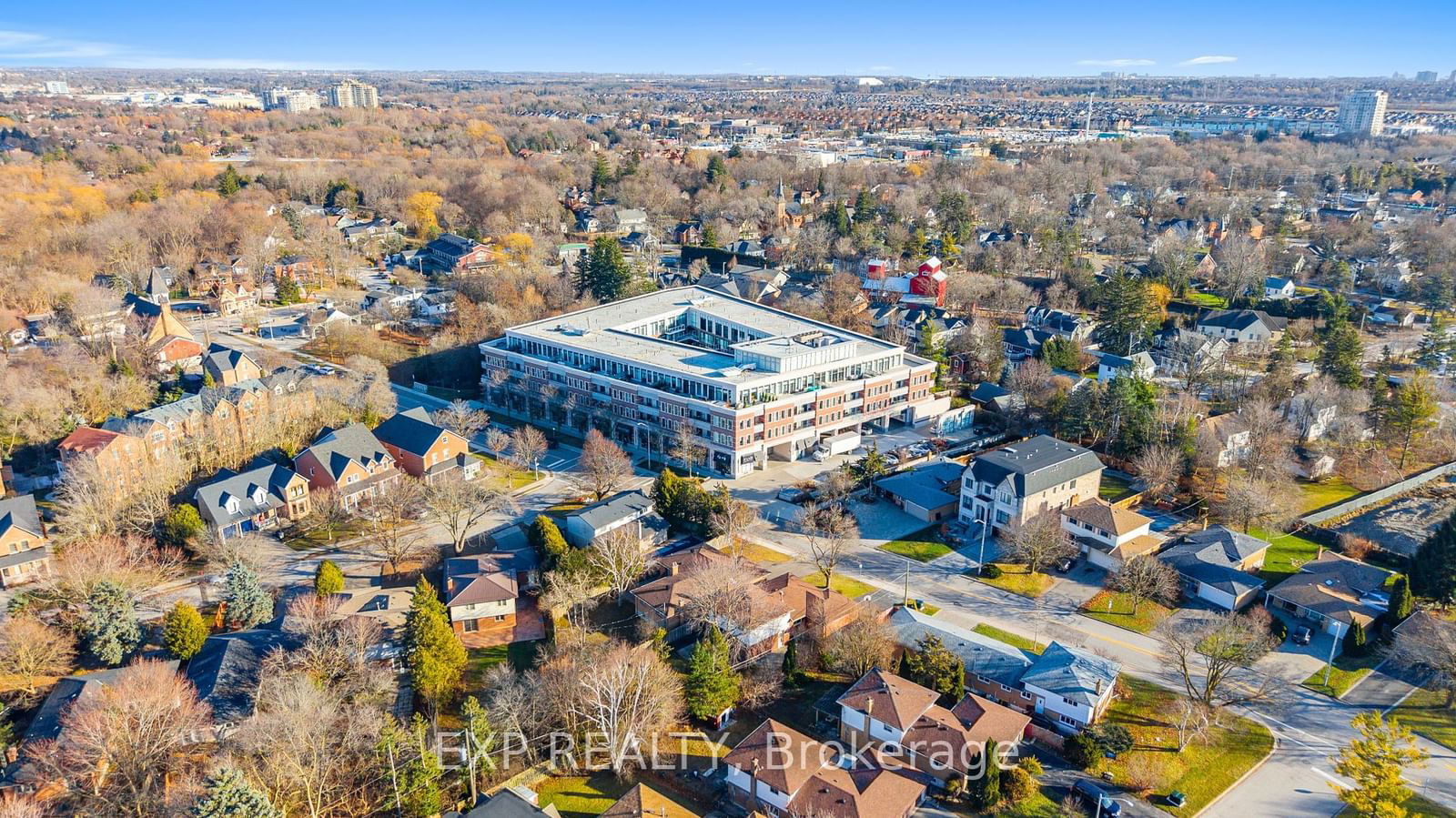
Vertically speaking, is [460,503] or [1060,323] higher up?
[1060,323]

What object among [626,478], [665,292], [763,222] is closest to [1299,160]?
[763,222]

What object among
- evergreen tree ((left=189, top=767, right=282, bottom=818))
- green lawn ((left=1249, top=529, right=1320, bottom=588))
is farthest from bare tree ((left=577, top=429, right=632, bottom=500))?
green lawn ((left=1249, top=529, right=1320, bottom=588))

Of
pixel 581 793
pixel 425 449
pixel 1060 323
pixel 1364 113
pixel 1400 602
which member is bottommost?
pixel 581 793

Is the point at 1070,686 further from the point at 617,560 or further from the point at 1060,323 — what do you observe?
the point at 1060,323

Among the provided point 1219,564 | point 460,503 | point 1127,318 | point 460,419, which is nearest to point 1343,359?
point 1127,318

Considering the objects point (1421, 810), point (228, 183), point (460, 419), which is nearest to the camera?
point (1421, 810)

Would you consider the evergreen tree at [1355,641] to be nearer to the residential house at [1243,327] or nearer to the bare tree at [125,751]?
the bare tree at [125,751]

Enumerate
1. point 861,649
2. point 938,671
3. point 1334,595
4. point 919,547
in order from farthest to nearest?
point 919,547
point 1334,595
point 861,649
point 938,671

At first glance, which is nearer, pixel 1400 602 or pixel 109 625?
pixel 109 625
